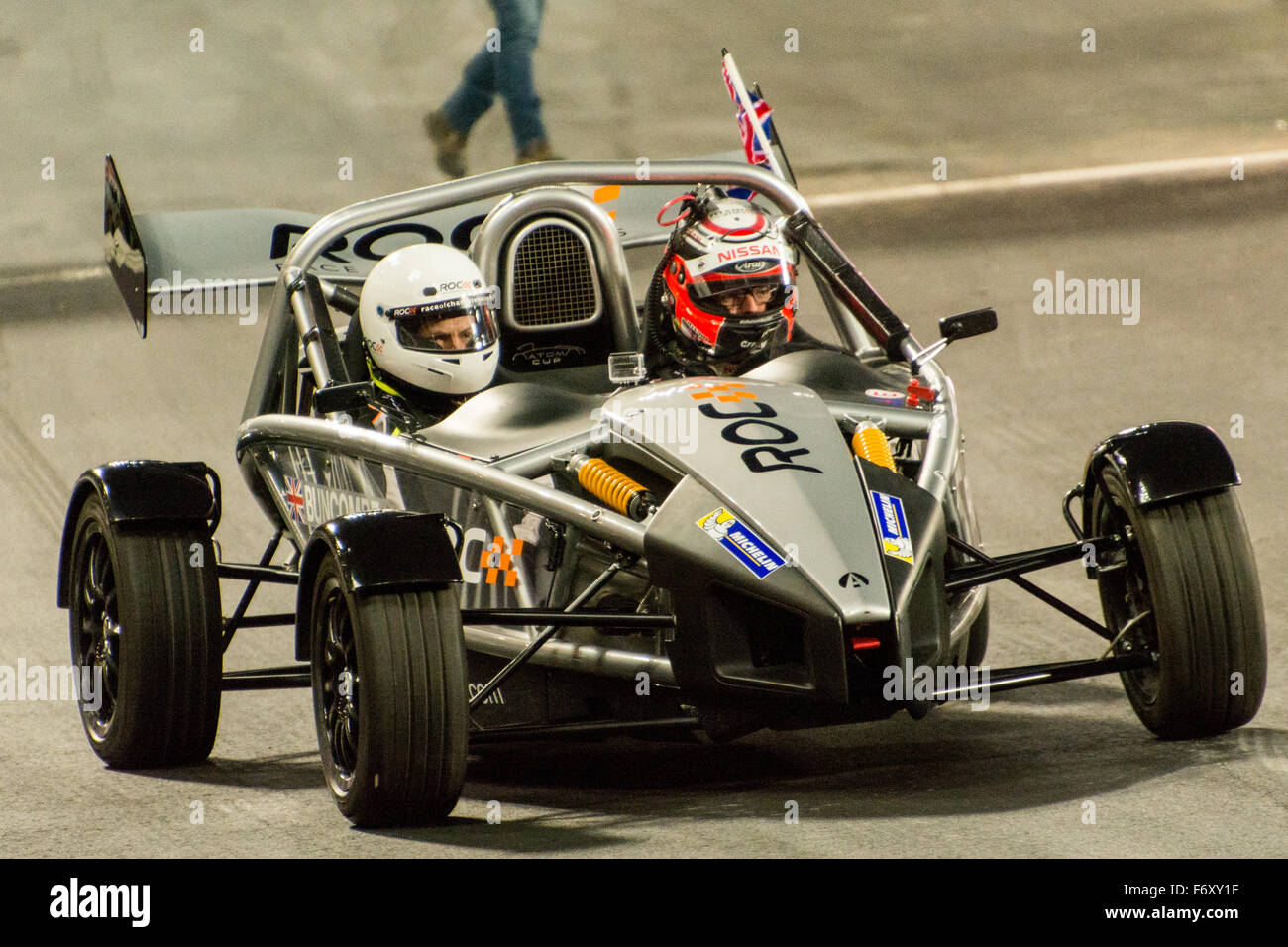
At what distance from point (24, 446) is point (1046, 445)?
5223 millimetres

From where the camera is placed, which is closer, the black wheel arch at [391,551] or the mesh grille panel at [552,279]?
the black wheel arch at [391,551]

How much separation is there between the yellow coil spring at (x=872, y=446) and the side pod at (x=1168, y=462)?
1.95 feet

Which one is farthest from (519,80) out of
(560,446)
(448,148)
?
(560,446)

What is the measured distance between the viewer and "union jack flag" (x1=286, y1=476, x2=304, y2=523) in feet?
19.0

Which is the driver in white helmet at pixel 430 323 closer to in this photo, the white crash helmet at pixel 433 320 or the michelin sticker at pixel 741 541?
the white crash helmet at pixel 433 320

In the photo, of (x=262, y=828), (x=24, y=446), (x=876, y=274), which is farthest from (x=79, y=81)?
(x=262, y=828)

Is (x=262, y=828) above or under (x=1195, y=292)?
under

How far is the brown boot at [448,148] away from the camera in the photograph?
1343cm

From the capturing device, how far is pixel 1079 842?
396 cm

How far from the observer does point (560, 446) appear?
16.4 ft

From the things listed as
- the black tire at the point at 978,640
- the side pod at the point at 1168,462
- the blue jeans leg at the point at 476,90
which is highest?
the blue jeans leg at the point at 476,90

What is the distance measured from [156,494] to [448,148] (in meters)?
8.61

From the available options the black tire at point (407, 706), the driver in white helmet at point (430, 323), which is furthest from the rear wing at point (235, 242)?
the black tire at point (407, 706)
